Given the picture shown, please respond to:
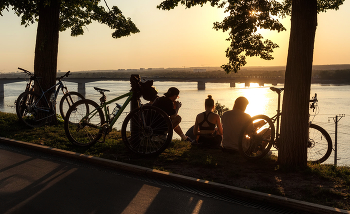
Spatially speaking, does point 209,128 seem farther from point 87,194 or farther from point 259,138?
point 87,194

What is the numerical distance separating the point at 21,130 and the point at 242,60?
5.70 m

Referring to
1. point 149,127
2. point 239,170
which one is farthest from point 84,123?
point 239,170

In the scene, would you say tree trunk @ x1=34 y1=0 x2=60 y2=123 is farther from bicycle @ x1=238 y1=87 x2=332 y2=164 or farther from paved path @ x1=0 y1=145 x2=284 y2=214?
bicycle @ x1=238 y1=87 x2=332 y2=164

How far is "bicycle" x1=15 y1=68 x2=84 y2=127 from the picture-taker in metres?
8.13

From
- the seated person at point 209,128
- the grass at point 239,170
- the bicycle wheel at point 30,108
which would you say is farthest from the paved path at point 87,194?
the bicycle wheel at point 30,108

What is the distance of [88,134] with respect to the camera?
655cm

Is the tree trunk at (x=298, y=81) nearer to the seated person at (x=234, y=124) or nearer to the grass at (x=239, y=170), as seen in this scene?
the grass at (x=239, y=170)

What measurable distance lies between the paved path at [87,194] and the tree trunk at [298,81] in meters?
1.71

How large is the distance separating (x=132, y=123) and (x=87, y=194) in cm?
189

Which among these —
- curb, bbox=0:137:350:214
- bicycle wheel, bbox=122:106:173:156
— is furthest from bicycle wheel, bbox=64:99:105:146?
bicycle wheel, bbox=122:106:173:156

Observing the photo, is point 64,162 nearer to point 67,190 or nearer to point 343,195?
point 67,190

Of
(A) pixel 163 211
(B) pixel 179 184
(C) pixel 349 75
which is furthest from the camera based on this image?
(C) pixel 349 75

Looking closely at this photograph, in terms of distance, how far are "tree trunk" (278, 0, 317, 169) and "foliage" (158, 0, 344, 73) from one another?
3087 mm

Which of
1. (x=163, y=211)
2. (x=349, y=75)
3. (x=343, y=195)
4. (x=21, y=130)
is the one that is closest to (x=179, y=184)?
(x=163, y=211)
